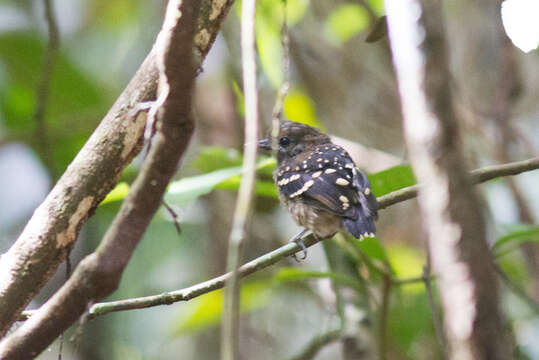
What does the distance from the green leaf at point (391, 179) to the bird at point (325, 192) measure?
47mm

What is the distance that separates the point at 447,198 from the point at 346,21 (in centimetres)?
339

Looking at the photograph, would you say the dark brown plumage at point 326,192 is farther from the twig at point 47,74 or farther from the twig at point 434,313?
the twig at point 47,74

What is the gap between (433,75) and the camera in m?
0.97

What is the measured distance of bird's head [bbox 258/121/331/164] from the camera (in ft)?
11.2

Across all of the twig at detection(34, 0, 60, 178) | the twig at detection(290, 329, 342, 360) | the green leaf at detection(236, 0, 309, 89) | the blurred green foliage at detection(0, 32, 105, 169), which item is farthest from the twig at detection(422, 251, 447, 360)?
the blurred green foliage at detection(0, 32, 105, 169)

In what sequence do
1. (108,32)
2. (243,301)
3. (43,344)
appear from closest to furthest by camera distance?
(43,344)
(243,301)
(108,32)

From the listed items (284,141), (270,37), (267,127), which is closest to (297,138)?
(284,141)

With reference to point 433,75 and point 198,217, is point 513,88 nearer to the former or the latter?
point 198,217

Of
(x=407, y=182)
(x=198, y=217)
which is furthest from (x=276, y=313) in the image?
(x=407, y=182)

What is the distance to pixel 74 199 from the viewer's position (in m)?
1.77

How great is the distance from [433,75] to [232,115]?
12.3 ft

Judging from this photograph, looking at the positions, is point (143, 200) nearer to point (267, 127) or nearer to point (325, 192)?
point (325, 192)

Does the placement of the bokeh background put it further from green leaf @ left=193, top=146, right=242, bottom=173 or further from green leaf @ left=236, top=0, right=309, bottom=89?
green leaf @ left=193, top=146, right=242, bottom=173

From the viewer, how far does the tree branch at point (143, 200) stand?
4.16ft
